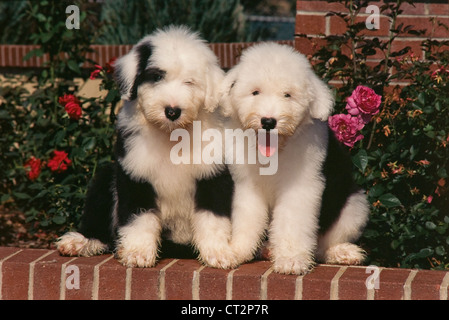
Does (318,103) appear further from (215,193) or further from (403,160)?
(403,160)

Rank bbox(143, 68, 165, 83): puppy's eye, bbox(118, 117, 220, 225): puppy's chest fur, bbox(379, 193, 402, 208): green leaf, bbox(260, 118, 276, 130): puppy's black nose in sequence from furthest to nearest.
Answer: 1. bbox(379, 193, 402, 208): green leaf
2. bbox(118, 117, 220, 225): puppy's chest fur
3. bbox(143, 68, 165, 83): puppy's eye
4. bbox(260, 118, 276, 130): puppy's black nose

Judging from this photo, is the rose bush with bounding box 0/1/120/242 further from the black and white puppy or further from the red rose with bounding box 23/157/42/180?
the black and white puppy

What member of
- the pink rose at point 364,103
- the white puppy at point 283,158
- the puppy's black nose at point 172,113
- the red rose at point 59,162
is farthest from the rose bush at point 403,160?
the red rose at point 59,162

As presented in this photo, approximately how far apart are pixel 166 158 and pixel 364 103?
4.28 ft

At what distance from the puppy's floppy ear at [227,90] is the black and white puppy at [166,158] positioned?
34mm

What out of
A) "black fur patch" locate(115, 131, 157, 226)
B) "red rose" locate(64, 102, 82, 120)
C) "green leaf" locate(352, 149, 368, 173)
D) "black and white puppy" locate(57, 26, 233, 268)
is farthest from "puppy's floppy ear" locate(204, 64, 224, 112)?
"red rose" locate(64, 102, 82, 120)

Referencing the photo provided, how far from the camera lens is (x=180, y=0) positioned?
9.10m

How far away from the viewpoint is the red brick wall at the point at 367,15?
5047mm

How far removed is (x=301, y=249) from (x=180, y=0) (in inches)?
246

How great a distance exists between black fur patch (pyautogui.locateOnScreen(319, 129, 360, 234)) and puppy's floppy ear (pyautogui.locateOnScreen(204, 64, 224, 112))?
2.27 feet

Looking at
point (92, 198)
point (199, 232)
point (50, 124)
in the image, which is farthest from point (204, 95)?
point (50, 124)

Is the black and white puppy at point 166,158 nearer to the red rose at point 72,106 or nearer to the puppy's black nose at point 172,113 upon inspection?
the puppy's black nose at point 172,113

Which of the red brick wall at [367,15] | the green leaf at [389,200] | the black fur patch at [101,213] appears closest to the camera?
the black fur patch at [101,213]

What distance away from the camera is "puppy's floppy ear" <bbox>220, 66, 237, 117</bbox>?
3441 millimetres
